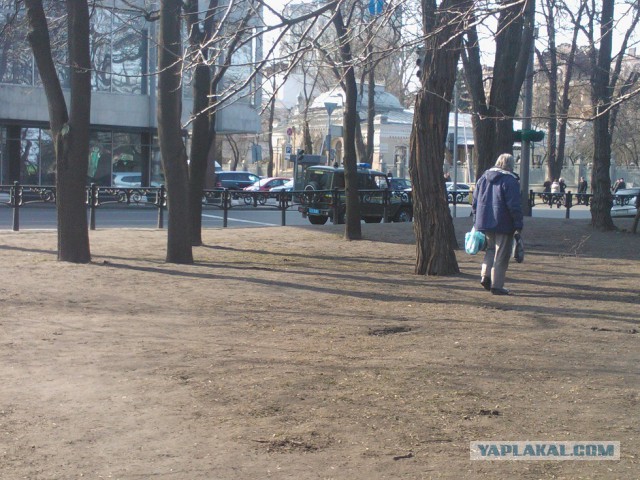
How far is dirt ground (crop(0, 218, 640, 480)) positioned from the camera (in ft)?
15.8

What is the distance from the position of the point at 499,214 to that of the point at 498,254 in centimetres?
49

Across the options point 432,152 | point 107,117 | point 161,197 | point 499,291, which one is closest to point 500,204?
point 499,291

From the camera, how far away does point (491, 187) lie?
10477 mm

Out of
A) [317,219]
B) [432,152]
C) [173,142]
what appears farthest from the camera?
[317,219]

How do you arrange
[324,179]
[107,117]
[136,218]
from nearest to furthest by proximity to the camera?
[324,179] → [136,218] → [107,117]

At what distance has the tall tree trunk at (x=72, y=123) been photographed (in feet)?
41.2

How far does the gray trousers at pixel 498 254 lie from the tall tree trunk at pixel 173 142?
4.86m

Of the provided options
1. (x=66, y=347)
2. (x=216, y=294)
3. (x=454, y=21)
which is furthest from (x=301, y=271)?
(x=66, y=347)

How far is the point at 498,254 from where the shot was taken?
10.4 metres

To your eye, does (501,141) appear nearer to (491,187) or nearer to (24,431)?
(491,187)

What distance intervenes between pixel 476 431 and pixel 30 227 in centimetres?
1960

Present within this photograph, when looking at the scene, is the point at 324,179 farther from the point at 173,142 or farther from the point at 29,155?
the point at 29,155

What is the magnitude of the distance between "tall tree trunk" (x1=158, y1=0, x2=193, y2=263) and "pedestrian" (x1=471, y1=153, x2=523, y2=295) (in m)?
4.71

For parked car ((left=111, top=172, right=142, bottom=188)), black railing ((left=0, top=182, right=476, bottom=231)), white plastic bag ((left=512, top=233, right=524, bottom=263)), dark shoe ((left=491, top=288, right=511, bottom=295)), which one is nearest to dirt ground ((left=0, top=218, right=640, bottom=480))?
dark shoe ((left=491, top=288, right=511, bottom=295))
